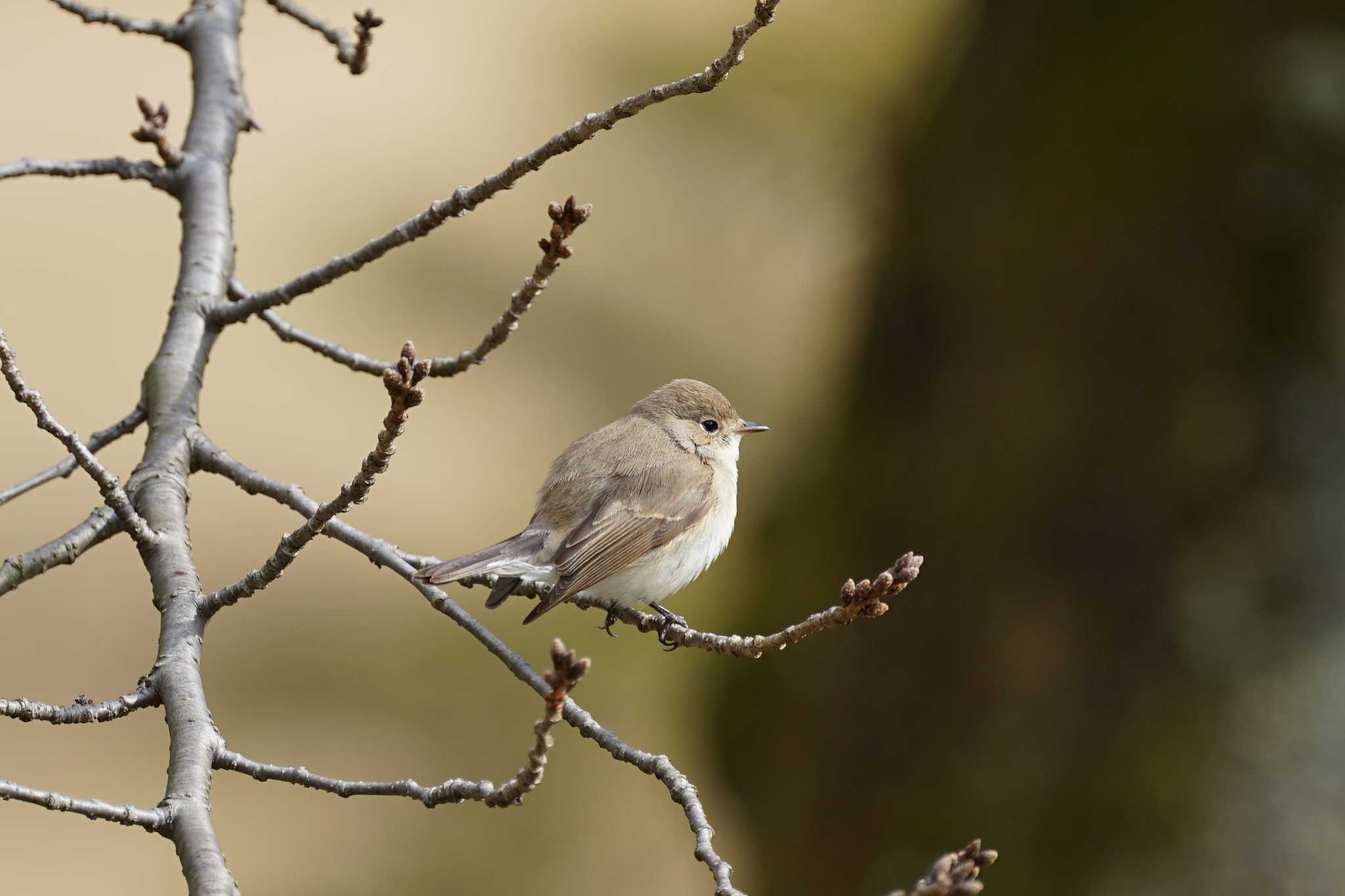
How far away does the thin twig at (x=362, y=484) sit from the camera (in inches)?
73.0

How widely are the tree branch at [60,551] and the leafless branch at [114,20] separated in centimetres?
165

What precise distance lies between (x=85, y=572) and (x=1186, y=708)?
4.99 m

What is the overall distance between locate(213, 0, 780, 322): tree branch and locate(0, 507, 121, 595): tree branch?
28.0 inches

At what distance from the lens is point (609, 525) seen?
367 centimetres

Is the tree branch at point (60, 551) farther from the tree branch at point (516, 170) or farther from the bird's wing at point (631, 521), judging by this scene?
the bird's wing at point (631, 521)

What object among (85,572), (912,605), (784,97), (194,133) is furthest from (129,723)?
(784,97)

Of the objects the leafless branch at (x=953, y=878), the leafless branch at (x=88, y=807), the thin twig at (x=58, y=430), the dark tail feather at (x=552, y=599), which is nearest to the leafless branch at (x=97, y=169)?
the thin twig at (x=58, y=430)

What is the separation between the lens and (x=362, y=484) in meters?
2.10

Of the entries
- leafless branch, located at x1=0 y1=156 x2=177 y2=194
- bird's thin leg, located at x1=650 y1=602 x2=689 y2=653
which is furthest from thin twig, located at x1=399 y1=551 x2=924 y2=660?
leafless branch, located at x1=0 y1=156 x2=177 y2=194

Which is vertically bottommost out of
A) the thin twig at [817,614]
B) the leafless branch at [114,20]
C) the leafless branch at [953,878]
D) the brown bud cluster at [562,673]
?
the leafless branch at [953,878]

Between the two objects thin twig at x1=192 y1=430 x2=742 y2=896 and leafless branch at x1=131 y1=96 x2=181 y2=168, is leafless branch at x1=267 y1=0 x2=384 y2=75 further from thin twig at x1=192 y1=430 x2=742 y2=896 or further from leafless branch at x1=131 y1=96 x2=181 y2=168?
thin twig at x1=192 y1=430 x2=742 y2=896

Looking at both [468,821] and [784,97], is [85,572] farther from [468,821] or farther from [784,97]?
[784,97]

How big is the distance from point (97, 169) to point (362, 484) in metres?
1.97

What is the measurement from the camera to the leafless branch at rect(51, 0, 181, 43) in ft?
12.4
